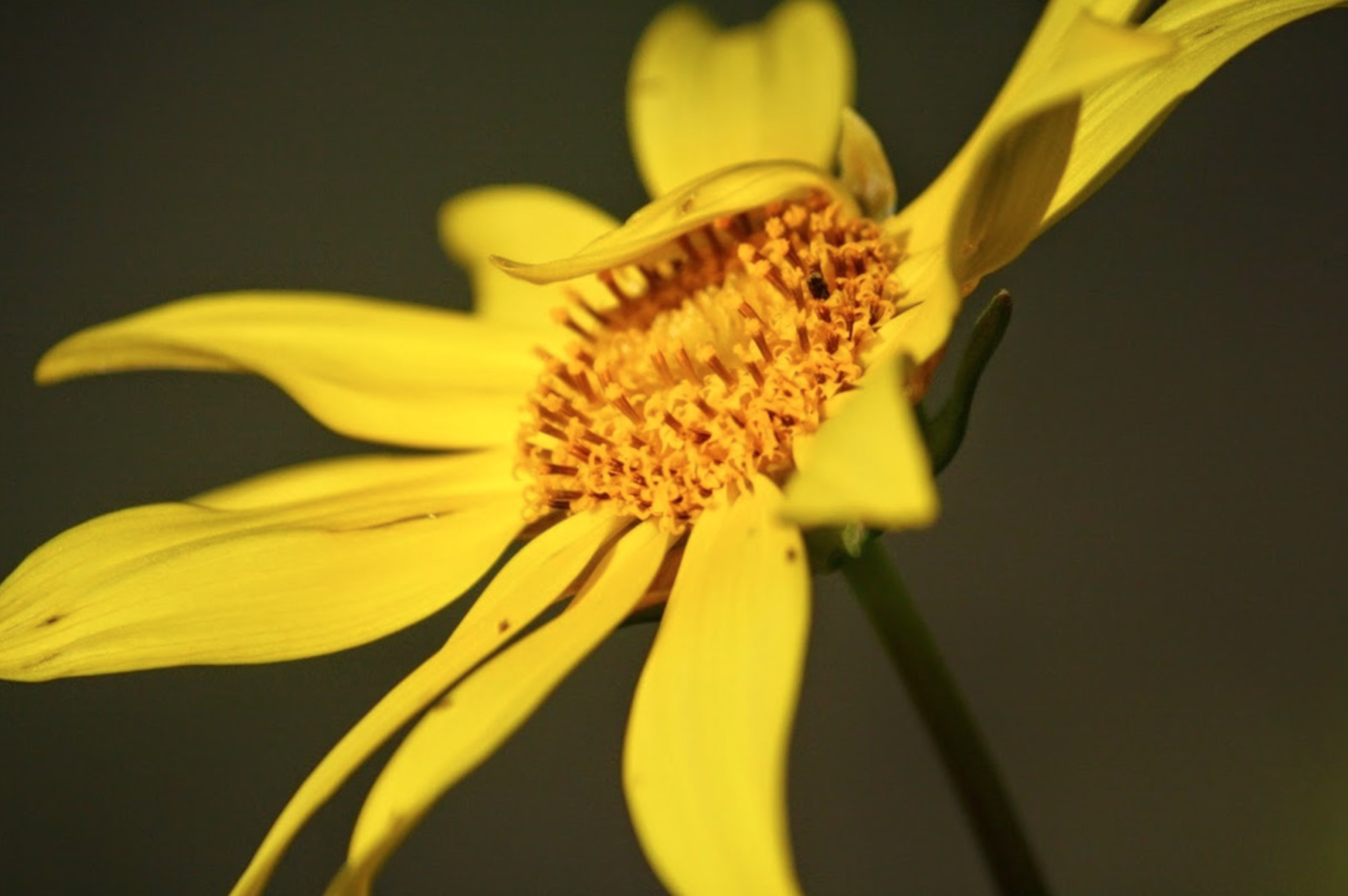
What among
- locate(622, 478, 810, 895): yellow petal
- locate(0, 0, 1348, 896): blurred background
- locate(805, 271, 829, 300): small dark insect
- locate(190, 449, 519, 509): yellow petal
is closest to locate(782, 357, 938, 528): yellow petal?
locate(622, 478, 810, 895): yellow petal

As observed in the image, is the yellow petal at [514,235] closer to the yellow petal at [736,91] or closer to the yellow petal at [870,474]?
the yellow petal at [736,91]

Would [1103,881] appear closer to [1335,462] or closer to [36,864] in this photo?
[1335,462]

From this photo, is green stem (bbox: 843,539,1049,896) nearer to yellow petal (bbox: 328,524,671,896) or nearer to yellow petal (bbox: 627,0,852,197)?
yellow petal (bbox: 328,524,671,896)

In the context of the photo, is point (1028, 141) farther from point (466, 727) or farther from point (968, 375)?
point (466, 727)

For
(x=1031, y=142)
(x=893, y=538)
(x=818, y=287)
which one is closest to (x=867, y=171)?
(x=818, y=287)

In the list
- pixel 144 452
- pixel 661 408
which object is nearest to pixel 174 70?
pixel 144 452

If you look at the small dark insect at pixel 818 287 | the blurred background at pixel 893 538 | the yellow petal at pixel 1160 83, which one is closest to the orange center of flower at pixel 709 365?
the small dark insect at pixel 818 287
